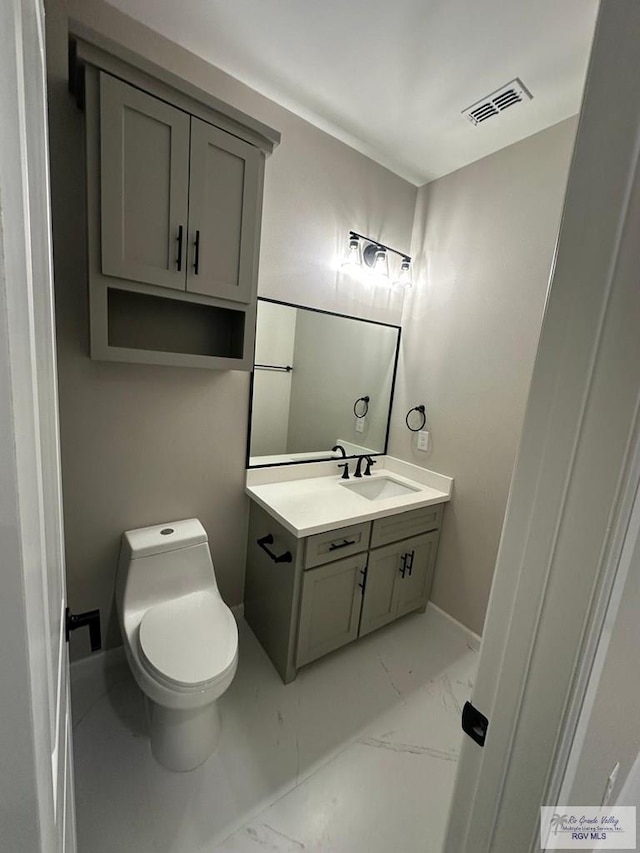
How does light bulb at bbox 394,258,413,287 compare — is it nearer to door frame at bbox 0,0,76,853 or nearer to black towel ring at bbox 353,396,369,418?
black towel ring at bbox 353,396,369,418

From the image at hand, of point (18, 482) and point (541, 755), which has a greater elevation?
point (18, 482)

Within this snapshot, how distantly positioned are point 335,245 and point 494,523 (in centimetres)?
172

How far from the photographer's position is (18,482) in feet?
0.83

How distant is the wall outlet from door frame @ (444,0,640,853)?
1709mm

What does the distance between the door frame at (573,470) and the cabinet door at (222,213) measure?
1.21m

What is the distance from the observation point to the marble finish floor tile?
1.16 metres

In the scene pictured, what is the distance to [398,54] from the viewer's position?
54.1 inches

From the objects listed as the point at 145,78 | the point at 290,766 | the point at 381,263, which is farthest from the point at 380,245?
the point at 290,766

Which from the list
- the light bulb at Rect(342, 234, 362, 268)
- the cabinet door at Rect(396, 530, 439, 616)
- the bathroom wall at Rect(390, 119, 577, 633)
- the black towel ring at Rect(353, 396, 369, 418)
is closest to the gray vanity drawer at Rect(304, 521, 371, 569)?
the cabinet door at Rect(396, 530, 439, 616)

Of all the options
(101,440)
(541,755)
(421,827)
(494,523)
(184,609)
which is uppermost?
(101,440)

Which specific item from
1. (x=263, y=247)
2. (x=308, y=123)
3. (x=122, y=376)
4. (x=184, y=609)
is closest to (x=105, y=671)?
(x=184, y=609)

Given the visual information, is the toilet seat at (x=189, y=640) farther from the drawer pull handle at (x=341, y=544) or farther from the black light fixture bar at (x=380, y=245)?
the black light fixture bar at (x=380, y=245)

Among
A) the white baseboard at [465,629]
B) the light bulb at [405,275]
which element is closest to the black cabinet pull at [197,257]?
the light bulb at [405,275]

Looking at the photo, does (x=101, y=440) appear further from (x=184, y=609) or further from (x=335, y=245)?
(x=335, y=245)
